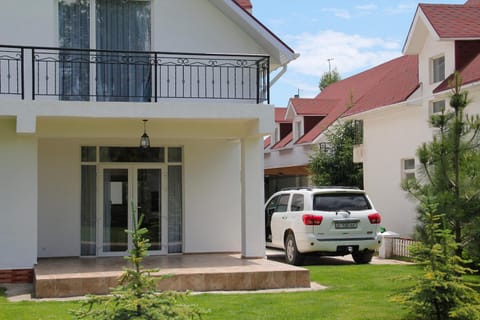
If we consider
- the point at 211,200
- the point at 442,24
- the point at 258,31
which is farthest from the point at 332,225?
the point at 442,24

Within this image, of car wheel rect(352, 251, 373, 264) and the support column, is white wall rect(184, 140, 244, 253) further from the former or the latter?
car wheel rect(352, 251, 373, 264)

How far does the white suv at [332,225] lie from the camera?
1597cm

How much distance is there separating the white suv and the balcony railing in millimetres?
2808

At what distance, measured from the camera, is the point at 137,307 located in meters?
6.14

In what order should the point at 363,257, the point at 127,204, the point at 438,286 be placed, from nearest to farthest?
the point at 438,286 < the point at 127,204 < the point at 363,257

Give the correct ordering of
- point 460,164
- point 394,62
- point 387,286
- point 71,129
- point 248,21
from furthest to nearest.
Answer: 1. point 394,62
2. point 248,21
3. point 71,129
4. point 387,286
5. point 460,164

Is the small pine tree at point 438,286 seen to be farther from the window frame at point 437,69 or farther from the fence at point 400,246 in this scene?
Answer: the window frame at point 437,69

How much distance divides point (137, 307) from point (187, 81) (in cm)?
983

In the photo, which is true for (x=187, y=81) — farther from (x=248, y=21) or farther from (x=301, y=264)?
(x=301, y=264)

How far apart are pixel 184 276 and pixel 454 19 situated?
500 inches

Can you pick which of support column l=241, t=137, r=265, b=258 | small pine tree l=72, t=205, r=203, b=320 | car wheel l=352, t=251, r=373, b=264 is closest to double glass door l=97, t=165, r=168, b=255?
support column l=241, t=137, r=265, b=258

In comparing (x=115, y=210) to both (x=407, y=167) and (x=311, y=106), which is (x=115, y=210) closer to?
(x=407, y=167)

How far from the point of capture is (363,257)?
1689 cm

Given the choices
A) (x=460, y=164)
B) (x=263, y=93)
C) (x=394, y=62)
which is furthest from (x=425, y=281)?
(x=394, y=62)
